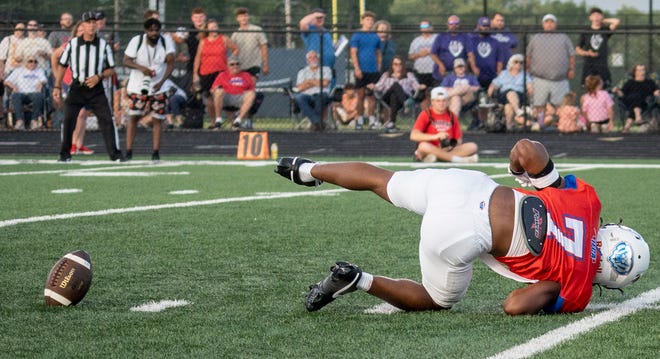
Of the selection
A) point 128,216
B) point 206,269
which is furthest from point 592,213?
point 128,216

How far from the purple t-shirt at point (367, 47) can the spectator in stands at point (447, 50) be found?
983mm

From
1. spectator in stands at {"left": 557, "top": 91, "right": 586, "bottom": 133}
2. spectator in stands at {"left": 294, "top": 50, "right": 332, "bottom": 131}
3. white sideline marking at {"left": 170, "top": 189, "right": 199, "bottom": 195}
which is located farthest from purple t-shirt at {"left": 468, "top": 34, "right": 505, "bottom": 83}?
white sideline marking at {"left": 170, "top": 189, "right": 199, "bottom": 195}

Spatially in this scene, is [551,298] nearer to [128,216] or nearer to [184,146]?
[128,216]

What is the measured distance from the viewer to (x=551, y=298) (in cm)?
549

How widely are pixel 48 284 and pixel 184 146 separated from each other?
14.2 meters

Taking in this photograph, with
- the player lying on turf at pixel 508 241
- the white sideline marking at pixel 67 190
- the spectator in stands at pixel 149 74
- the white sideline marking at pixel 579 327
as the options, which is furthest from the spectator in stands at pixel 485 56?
the player lying on turf at pixel 508 241

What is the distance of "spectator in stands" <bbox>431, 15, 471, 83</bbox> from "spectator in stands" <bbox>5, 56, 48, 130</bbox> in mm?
6556

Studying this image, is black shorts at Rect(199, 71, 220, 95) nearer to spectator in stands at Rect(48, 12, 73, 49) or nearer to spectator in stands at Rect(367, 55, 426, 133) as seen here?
spectator in stands at Rect(48, 12, 73, 49)

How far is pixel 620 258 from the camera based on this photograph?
18.2 ft

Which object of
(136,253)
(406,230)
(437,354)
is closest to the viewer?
(437,354)

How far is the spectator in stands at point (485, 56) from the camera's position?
2067 centimetres

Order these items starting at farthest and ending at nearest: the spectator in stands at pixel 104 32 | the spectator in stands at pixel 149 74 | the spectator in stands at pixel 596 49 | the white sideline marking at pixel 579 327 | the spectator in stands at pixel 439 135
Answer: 1. the spectator in stands at pixel 596 49
2. the spectator in stands at pixel 104 32
3. the spectator in stands at pixel 149 74
4. the spectator in stands at pixel 439 135
5. the white sideline marking at pixel 579 327

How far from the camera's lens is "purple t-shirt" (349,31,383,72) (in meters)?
21.0

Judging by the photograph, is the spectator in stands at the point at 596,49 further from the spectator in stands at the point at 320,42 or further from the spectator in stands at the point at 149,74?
the spectator in stands at the point at 149,74
